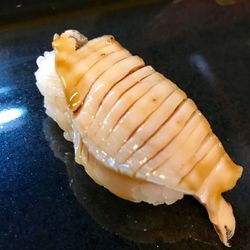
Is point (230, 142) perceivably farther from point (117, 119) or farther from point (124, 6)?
point (124, 6)

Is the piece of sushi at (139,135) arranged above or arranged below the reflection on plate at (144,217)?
above

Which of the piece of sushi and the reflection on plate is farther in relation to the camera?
the reflection on plate

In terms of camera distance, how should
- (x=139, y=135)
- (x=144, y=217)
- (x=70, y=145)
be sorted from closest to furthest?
(x=139, y=135), (x=144, y=217), (x=70, y=145)

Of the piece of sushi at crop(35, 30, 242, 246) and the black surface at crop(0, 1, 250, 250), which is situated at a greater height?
the piece of sushi at crop(35, 30, 242, 246)

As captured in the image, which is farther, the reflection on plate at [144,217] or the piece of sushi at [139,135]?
the reflection on plate at [144,217]

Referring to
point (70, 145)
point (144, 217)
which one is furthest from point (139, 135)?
point (70, 145)

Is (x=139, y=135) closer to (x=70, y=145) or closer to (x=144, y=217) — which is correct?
(x=144, y=217)
